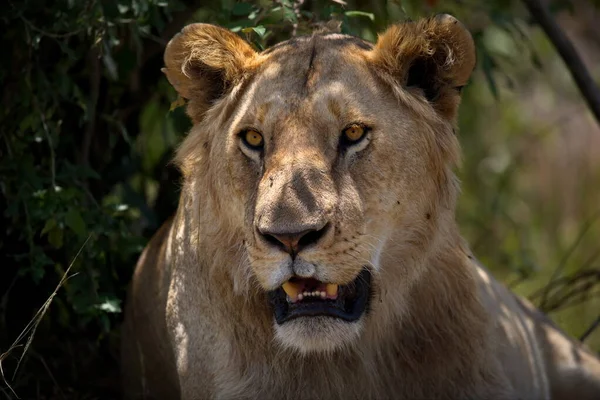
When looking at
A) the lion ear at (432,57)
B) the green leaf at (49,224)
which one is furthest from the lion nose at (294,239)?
the green leaf at (49,224)

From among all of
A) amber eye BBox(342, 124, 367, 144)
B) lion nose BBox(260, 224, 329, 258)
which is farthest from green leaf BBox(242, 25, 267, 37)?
lion nose BBox(260, 224, 329, 258)

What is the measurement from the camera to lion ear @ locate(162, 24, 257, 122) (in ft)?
11.4

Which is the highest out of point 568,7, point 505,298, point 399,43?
point 399,43

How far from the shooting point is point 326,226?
2.95 metres

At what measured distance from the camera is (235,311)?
347cm

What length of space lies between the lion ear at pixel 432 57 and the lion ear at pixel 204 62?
0.47 m

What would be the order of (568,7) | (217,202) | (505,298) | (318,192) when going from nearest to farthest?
(318,192) → (217,202) → (505,298) → (568,7)

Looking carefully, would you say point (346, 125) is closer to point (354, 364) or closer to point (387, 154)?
point (387, 154)

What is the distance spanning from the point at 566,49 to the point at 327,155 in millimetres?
2014

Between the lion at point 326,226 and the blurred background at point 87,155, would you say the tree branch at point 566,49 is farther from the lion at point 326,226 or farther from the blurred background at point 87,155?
the lion at point 326,226

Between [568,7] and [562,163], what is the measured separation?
493 cm

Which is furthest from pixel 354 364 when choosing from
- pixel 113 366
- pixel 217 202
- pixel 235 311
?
pixel 113 366

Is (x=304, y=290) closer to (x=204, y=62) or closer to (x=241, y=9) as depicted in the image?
(x=204, y=62)

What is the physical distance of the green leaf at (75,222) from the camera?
151 inches
